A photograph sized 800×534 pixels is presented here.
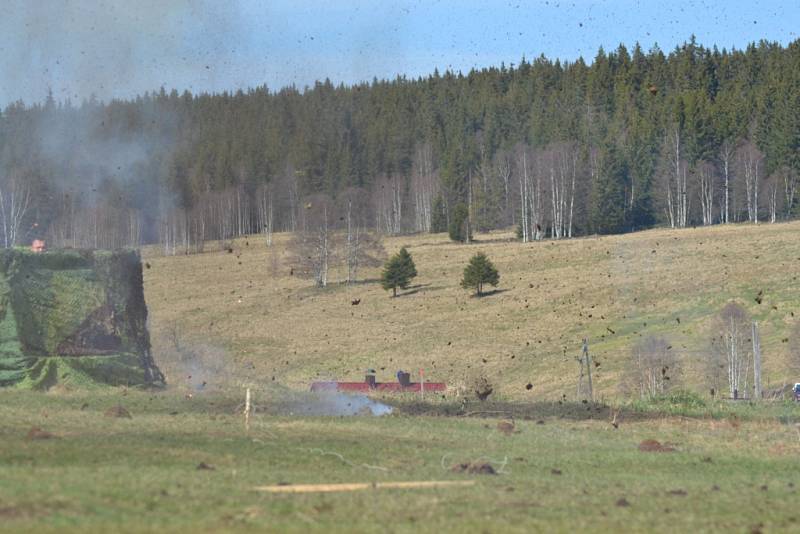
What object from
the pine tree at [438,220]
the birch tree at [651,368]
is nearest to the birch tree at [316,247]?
the pine tree at [438,220]

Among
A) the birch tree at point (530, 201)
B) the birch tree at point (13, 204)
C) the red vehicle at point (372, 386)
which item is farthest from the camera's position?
the birch tree at point (530, 201)

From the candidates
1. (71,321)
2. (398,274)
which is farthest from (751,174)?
(71,321)

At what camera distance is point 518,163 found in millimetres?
147250

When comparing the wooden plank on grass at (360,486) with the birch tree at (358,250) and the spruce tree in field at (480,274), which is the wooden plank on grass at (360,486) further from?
the birch tree at (358,250)

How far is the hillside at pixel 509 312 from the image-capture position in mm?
66562

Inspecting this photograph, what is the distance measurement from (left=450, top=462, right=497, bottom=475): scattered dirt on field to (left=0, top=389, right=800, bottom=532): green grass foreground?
180 mm

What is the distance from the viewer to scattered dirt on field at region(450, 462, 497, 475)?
2130 centimetres

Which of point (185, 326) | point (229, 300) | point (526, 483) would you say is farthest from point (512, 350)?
point (526, 483)

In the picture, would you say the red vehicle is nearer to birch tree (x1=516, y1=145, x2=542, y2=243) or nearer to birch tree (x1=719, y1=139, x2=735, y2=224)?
birch tree (x1=516, y1=145, x2=542, y2=243)

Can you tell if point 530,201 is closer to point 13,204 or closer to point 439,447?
point 13,204

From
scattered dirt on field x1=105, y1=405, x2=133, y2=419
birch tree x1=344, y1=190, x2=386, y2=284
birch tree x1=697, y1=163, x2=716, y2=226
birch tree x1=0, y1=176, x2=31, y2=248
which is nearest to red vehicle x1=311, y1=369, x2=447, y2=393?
scattered dirt on field x1=105, y1=405, x2=133, y2=419

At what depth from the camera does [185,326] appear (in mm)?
90812

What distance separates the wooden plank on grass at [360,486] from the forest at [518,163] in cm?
5150

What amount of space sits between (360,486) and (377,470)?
250 cm
